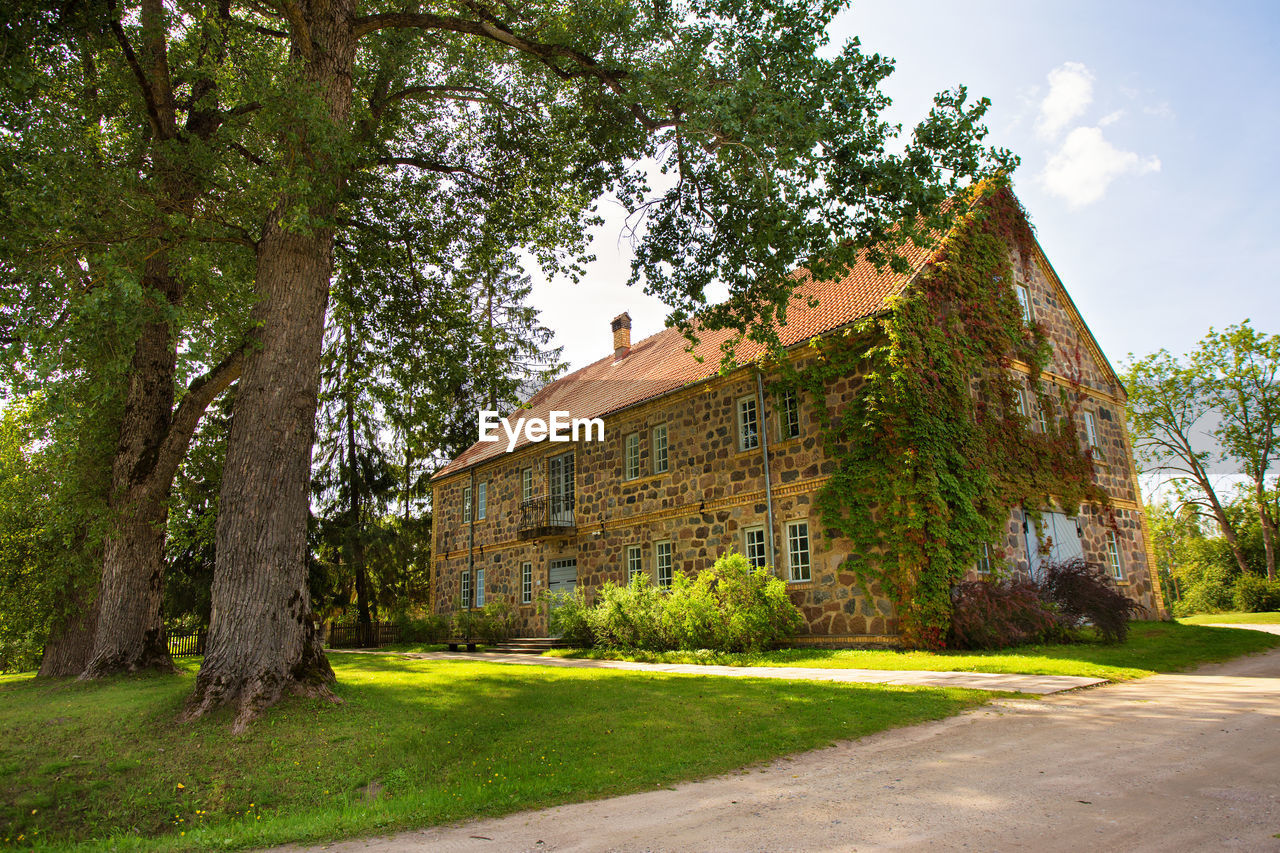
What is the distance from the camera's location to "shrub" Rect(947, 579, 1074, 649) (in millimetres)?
11992

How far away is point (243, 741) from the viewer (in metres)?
5.97

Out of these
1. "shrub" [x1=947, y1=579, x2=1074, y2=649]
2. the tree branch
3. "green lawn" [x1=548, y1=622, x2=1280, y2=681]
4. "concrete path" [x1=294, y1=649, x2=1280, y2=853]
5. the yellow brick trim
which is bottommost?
"green lawn" [x1=548, y1=622, x2=1280, y2=681]

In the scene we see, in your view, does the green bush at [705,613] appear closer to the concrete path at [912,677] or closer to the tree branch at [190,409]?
the concrete path at [912,677]

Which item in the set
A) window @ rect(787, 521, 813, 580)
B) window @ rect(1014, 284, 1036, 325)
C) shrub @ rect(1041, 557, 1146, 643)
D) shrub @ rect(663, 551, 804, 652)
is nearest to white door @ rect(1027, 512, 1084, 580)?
shrub @ rect(1041, 557, 1146, 643)

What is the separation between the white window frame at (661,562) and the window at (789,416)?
4172mm

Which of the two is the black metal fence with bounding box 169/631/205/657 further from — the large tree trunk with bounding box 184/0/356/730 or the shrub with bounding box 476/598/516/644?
the large tree trunk with bounding box 184/0/356/730

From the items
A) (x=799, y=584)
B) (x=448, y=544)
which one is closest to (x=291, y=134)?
(x=799, y=584)

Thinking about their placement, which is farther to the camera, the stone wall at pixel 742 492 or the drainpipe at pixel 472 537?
the drainpipe at pixel 472 537

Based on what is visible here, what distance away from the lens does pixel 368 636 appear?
85.1 ft

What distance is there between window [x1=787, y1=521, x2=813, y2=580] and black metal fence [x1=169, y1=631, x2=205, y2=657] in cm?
1991

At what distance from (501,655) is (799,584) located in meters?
8.08

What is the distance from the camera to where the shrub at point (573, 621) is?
17.2m

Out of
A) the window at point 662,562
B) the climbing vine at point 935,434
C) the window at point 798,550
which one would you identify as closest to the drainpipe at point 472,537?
the window at point 662,562

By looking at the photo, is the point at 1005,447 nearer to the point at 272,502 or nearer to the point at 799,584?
the point at 799,584
